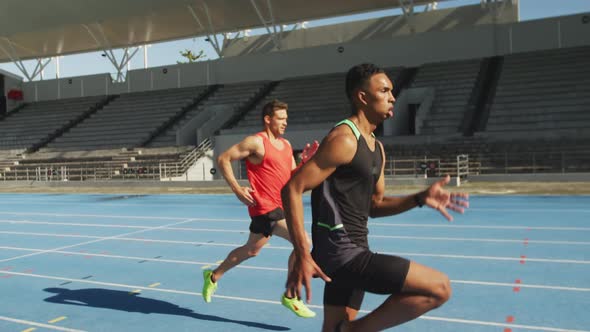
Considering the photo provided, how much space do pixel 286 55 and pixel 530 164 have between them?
16723mm

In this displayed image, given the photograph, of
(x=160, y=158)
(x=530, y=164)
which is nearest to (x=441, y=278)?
(x=530, y=164)

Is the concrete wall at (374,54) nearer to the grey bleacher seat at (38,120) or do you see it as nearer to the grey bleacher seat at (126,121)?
the grey bleacher seat at (126,121)

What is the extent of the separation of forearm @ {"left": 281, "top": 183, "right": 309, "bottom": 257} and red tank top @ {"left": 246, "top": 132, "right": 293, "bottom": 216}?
2.38 meters

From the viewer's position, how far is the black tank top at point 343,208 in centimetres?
290

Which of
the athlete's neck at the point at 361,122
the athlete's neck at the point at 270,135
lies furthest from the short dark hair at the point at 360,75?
the athlete's neck at the point at 270,135

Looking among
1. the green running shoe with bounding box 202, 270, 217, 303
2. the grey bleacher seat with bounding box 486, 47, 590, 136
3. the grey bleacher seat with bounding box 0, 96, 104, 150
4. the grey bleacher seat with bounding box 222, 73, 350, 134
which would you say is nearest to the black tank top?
the green running shoe with bounding box 202, 270, 217, 303

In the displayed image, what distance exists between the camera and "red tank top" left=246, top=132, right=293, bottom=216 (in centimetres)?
523

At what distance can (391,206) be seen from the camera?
3.38 meters

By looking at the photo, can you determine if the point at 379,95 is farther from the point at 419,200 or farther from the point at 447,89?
the point at 447,89

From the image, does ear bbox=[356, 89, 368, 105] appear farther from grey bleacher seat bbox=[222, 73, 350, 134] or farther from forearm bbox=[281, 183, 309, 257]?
grey bleacher seat bbox=[222, 73, 350, 134]

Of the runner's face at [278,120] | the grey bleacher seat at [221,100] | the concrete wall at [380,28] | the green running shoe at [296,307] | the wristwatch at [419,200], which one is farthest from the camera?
the grey bleacher seat at [221,100]

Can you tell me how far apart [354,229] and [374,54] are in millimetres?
28086

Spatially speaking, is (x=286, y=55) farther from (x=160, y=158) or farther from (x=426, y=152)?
(x=426, y=152)

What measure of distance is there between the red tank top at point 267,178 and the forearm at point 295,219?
2.38 metres
